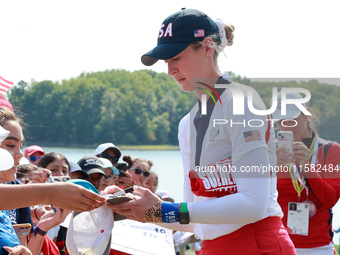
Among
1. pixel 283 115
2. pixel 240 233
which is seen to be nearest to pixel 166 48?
pixel 240 233

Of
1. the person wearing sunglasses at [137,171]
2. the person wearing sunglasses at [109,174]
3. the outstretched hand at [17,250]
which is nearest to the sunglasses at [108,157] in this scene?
the person wearing sunglasses at [137,171]

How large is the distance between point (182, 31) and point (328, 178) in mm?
2434

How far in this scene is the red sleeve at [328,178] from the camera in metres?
3.68

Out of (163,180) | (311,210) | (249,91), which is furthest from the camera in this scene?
(163,180)

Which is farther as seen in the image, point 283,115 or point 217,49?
point 283,115

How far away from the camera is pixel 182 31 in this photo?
2176 millimetres

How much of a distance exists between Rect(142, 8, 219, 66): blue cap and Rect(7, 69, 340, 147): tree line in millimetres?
31483

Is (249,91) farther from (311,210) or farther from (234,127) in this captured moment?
(311,210)

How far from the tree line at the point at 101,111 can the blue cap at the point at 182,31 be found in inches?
1239

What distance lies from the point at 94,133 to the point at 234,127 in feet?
130

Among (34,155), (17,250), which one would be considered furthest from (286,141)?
(34,155)

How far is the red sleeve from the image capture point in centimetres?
368

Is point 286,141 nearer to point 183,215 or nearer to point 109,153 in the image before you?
point 183,215

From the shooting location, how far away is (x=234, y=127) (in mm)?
2018
